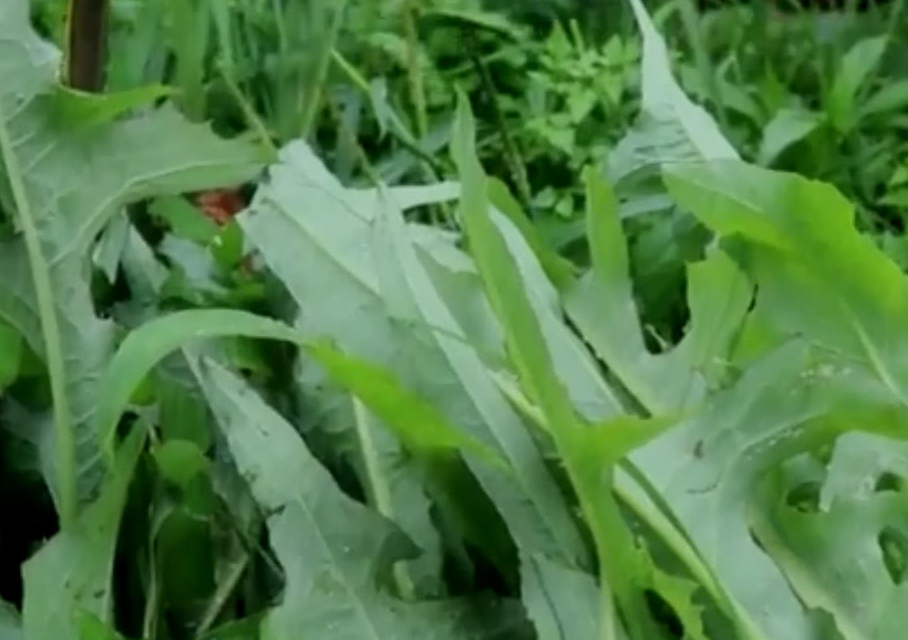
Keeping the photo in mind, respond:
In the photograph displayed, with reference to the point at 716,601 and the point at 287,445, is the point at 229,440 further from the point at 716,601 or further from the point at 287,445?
the point at 716,601

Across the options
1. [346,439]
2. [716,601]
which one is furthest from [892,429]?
[346,439]

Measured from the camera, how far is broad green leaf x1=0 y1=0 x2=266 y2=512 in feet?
1.96

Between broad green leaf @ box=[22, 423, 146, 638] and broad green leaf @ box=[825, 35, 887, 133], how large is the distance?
25.9 inches

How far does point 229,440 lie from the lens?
0.55m

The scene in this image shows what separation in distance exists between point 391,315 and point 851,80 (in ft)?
2.18

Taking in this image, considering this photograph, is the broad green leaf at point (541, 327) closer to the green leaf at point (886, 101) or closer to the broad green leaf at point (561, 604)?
the broad green leaf at point (561, 604)

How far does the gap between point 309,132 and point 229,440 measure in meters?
0.47

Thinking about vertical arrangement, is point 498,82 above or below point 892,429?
below

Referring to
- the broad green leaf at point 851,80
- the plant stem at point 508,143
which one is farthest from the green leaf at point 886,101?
the plant stem at point 508,143

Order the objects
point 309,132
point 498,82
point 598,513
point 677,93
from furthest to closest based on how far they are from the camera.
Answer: point 498,82, point 309,132, point 677,93, point 598,513

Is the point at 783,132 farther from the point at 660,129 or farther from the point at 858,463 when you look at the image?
the point at 858,463

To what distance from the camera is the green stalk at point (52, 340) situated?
1.89 feet

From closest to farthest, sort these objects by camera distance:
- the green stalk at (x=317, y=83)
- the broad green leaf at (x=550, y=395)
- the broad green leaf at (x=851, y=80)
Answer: the broad green leaf at (x=550, y=395) < the green stalk at (x=317, y=83) < the broad green leaf at (x=851, y=80)

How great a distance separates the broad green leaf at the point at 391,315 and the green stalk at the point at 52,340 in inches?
2.7
